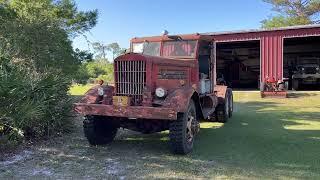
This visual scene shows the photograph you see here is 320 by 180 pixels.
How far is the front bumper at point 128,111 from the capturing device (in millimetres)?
7207

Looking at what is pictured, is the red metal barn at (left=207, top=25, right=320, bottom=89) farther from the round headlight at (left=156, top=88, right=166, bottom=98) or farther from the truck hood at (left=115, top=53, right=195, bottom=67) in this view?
the round headlight at (left=156, top=88, right=166, bottom=98)

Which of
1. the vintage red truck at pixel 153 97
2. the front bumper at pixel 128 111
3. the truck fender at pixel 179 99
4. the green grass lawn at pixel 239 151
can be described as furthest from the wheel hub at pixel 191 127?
the front bumper at pixel 128 111

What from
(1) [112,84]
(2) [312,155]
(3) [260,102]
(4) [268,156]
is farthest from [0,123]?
(3) [260,102]

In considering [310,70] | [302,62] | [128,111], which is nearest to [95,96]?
[128,111]

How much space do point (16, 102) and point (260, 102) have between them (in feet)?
42.6

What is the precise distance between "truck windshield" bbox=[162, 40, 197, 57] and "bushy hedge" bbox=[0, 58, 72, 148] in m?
2.37

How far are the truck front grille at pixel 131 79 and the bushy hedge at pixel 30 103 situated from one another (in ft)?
5.12

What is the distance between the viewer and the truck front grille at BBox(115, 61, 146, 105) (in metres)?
7.84

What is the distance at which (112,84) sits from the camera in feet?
28.1

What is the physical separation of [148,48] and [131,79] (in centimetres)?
206

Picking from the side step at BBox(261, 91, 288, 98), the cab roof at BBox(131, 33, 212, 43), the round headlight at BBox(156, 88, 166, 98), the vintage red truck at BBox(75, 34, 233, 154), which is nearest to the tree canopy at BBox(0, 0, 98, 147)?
the vintage red truck at BBox(75, 34, 233, 154)

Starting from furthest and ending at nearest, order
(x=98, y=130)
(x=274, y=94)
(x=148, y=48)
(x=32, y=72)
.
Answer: (x=274, y=94) < (x=148, y=48) < (x=32, y=72) < (x=98, y=130)

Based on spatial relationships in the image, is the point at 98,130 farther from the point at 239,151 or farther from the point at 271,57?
the point at 271,57

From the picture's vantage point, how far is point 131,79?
795 centimetres
